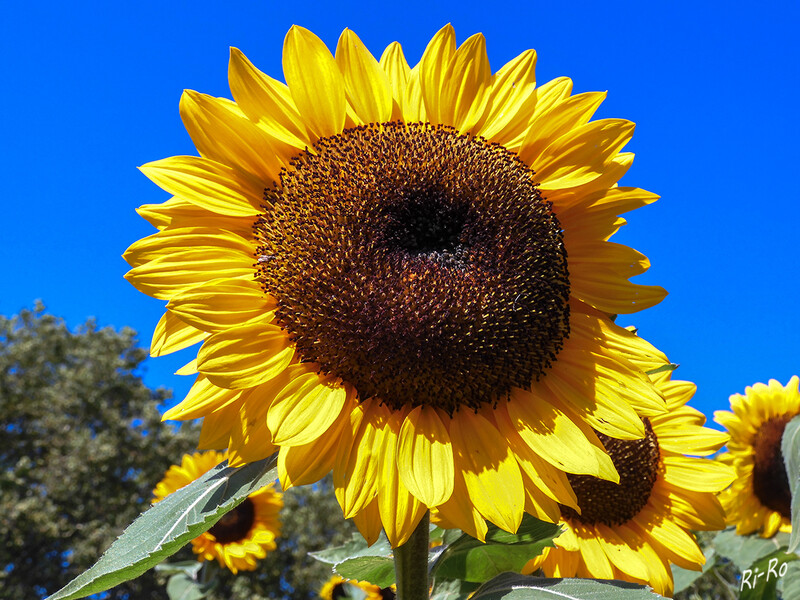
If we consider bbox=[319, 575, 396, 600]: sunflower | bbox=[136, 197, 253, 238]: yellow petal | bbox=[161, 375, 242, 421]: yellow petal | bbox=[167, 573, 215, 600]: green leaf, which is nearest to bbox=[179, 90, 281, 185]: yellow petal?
bbox=[136, 197, 253, 238]: yellow petal

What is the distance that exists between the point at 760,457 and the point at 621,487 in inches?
143

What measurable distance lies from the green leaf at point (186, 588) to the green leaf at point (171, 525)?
6.01 metres

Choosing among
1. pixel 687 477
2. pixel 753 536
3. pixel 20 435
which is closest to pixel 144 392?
pixel 20 435

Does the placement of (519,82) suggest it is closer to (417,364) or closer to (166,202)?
(417,364)

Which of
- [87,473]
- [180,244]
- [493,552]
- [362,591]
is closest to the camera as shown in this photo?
[180,244]

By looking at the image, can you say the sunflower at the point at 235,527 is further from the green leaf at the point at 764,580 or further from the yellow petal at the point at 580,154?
the yellow petal at the point at 580,154

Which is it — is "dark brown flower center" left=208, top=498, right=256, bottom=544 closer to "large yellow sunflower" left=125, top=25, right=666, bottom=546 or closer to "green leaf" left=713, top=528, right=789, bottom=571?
"green leaf" left=713, top=528, right=789, bottom=571

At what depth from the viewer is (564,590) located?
1.77m

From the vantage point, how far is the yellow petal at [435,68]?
210cm

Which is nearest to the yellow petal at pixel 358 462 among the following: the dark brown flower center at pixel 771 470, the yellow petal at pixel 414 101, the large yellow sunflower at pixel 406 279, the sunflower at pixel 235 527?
the large yellow sunflower at pixel 406 279

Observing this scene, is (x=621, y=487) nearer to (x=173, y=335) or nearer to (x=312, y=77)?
Answer: (x=173, y=335)

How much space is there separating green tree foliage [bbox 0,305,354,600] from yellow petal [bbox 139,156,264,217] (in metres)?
19.3

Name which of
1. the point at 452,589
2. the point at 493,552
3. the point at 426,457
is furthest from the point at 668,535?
the point at 426,457

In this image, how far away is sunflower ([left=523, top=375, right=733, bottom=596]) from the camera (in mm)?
2939
